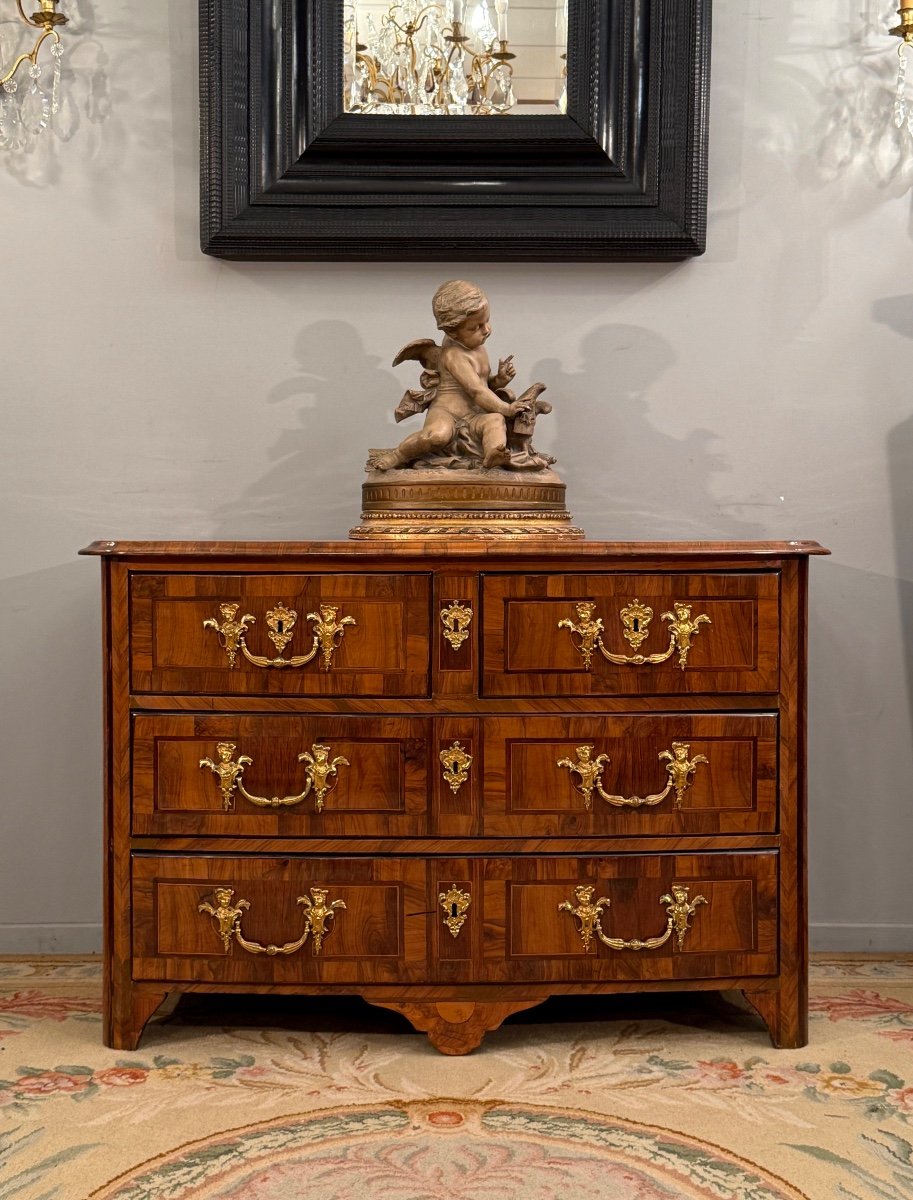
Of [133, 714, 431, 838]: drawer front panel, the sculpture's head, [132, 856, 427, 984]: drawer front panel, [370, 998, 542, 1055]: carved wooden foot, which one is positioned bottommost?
[370, 998, 542, 1055]: carved wooden foot

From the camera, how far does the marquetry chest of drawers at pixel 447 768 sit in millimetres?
2041

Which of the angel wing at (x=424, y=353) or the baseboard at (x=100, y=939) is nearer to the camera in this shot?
the angel wing at (x=424, y=353)

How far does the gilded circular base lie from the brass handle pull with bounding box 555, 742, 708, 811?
41 cm

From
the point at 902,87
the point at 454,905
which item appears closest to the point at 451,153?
the point at 902,87

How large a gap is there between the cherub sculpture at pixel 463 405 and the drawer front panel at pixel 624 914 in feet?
2.44

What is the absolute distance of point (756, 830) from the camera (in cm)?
208

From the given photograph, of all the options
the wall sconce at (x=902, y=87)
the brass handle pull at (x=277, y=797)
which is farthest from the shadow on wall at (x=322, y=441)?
the wall sconce at (x=902, y=87)

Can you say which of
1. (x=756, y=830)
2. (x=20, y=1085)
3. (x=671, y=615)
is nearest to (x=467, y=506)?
(x=671, y=615)

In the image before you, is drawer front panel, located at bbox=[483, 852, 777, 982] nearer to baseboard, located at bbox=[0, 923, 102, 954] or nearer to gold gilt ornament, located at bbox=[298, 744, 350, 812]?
gold gilt ornament, located at bbox=[298, 744, 350, 812]

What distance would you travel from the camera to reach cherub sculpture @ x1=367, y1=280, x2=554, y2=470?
223cm

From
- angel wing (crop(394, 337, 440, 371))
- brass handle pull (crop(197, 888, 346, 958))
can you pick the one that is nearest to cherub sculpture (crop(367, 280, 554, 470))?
angel wing (crop(394, 337, 440, 371))

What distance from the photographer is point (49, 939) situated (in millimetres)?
2654

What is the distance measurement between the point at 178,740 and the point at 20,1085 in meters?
0.60

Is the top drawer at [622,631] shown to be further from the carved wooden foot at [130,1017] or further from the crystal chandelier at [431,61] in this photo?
the crystal chandelier at [431,61]
